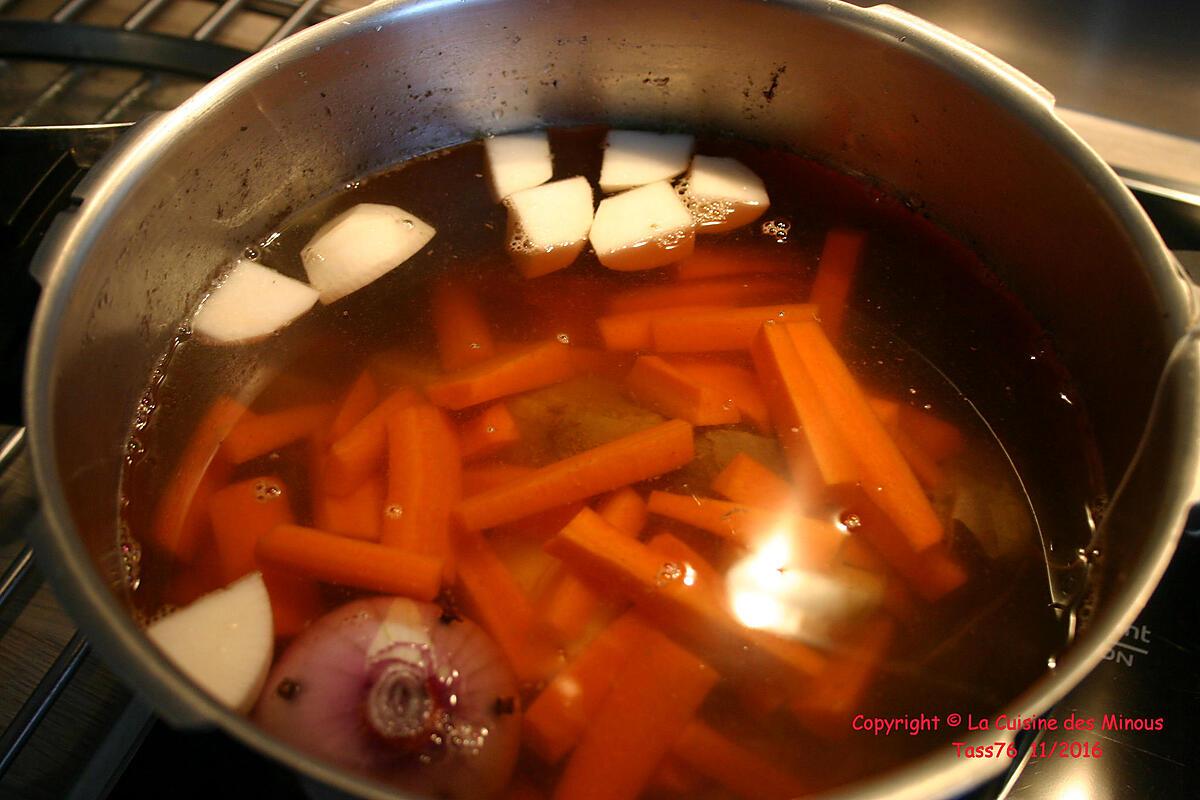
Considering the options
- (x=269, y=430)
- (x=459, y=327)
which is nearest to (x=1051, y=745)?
(x=459, y=327)

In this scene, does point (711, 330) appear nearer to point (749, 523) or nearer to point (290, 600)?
point (749, 523)

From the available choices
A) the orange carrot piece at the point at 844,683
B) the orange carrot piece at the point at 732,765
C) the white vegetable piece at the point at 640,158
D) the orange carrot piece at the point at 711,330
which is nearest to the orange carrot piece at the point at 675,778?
the orange carrot piece at the point at 732,765

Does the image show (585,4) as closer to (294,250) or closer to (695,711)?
(294,250)

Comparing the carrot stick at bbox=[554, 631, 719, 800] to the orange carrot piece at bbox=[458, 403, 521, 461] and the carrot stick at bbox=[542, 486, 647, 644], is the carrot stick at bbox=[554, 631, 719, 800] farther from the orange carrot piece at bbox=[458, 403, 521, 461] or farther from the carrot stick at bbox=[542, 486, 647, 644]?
the orange carrot piece at bbox=[458, 403, 521, 461]

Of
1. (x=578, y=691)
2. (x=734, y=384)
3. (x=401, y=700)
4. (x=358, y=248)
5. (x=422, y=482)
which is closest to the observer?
(x=401, y=700)

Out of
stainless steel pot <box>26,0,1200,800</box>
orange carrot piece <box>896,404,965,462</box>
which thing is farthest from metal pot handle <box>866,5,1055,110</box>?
orange carrot piece <box>896,404,965,462</box>

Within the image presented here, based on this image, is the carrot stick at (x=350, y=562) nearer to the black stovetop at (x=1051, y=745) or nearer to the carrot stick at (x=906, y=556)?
the black stovetop at (x=1051, y=745)
